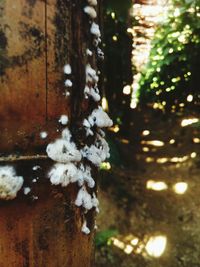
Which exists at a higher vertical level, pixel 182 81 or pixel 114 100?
pixel 182 81

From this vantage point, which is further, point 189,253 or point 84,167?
point 189,253

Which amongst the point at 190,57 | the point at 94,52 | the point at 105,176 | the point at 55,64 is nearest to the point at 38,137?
the point at 55,64

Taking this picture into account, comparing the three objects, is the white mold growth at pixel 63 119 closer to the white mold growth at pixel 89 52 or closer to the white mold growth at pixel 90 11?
the white mold growth at pixel 89 52

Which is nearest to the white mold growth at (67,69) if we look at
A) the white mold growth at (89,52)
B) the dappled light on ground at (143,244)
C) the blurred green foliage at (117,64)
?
the white mold growth at (89,52)

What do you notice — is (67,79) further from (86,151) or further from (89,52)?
(86,151)

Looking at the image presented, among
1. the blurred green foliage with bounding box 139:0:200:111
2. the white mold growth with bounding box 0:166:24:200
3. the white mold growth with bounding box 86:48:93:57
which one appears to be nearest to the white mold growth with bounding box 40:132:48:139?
the white mold growth with bounding box 0:166:24:200

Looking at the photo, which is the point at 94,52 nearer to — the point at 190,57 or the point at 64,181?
the point at 64,181

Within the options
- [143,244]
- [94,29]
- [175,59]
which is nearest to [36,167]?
[94,29]
